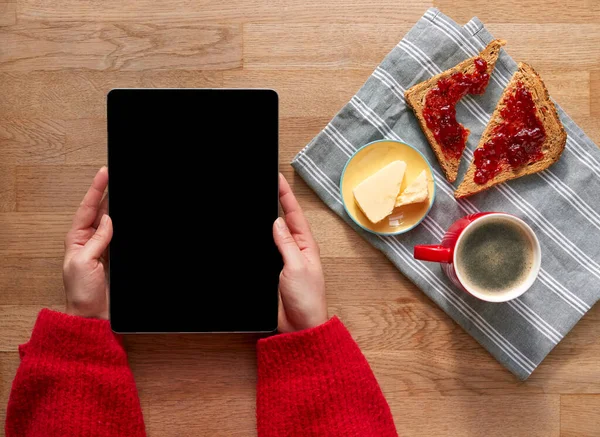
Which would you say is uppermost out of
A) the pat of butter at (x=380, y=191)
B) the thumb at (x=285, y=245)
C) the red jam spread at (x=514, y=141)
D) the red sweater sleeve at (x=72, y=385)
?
the red jam spread at (x=514, y=141)

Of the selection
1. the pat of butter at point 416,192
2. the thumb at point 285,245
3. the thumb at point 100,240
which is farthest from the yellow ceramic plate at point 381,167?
the thumb at point 100,240

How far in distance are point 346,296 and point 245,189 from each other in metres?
0.26

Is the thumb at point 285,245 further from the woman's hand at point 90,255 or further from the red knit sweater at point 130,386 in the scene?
the woman's hand at point 90,255

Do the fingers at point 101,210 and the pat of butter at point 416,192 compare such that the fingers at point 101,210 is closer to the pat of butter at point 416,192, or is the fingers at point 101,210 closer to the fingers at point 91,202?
the fingers at point 91,202

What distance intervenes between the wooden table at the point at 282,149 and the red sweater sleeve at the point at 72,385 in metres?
0.06

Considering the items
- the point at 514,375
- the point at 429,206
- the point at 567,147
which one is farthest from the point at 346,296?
the point at 567,147

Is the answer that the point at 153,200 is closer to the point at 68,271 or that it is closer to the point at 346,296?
the point at 68,271

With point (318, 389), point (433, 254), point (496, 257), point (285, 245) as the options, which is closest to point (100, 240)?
point (285, 245)

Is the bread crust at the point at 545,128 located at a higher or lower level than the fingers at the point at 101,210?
higher

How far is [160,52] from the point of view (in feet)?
3.22

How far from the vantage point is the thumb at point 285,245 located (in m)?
0.90

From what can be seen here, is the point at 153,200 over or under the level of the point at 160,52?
under

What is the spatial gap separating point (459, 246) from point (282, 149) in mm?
335

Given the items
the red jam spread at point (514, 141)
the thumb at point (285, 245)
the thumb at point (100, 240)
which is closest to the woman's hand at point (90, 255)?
the thumb at point (100, 240)
